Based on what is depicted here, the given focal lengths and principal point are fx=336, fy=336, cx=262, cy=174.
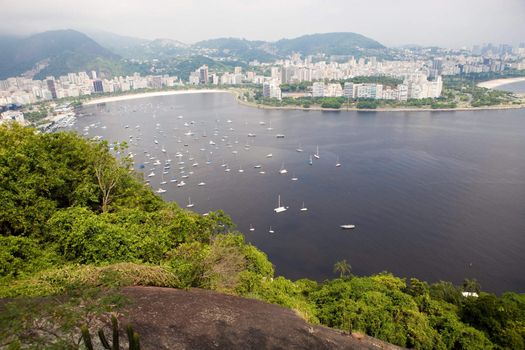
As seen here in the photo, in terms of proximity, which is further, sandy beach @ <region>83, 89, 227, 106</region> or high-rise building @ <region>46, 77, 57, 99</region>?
high-rise building @ <region>46, 77, 57, 99</region>

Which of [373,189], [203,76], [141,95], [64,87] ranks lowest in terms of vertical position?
[373,189]

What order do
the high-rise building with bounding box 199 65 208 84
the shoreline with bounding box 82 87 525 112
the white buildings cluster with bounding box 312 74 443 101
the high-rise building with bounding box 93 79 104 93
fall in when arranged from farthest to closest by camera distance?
the high-rise building with bounding box 199 65 208 84 < the high-rise building with bounding box 93 79 104 93 < the white buildings cluster with bounding box 312 74 443 101 < the shoreline with bounding box 82 87 525 112

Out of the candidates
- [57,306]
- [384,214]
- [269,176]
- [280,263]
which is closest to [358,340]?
[57,306]

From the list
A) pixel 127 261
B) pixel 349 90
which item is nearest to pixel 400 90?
A: pixel 349 90

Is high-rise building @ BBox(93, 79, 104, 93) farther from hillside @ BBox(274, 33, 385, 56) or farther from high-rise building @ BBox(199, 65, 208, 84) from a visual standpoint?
hillside @ BBox(274, 33, 385, 56)

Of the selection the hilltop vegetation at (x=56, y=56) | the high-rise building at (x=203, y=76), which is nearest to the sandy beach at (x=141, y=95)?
the high-rise building at (x=203, y=76)

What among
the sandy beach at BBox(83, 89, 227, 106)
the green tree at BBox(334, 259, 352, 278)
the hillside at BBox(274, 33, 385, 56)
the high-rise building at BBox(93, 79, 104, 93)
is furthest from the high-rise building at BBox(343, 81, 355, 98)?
the hillside at BBox(274, 33, 385, 56)

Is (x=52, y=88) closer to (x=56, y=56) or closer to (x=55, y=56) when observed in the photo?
(x=56, y=56)
